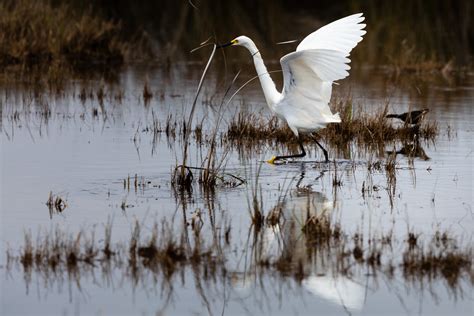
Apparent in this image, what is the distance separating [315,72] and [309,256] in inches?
131

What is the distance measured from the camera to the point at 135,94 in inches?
690

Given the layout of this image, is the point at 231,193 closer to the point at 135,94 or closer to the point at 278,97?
the point at 278,97

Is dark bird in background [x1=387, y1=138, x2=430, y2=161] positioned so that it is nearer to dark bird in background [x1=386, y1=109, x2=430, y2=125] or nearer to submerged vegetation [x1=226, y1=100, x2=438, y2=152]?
submerged vegetation [x1=226, y1=100, x2=438, y2=152]

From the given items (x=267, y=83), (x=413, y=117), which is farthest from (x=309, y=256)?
(x=413, y=117)

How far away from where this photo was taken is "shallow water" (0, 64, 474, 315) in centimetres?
605

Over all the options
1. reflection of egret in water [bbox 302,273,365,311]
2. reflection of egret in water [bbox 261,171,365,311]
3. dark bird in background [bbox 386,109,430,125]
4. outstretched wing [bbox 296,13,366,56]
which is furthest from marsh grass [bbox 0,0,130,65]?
reflection of egret in water [bbox 302,273,365,311]

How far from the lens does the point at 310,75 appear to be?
10.1 metres

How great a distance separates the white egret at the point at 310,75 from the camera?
9680 mm

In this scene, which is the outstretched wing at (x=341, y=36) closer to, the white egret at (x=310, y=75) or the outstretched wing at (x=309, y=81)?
the white egret at (x=310, y=75)

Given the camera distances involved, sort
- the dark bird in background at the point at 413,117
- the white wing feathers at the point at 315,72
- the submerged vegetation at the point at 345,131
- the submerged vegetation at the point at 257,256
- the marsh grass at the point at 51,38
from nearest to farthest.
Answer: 1. the submerged vegetation at the point at 257,256
2. the white wing feathers at the point at 315,72
3. the submerged vegetation at the point at 345,131
4. the dark bird in background at the point at 413,117
5. the marsh grass at the point at 51,38

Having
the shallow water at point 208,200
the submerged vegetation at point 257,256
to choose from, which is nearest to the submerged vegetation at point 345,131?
the shallow water at point 208,200

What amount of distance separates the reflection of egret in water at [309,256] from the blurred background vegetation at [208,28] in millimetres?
12698

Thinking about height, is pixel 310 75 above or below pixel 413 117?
above

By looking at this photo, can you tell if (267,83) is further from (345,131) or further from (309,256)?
(309,256)
